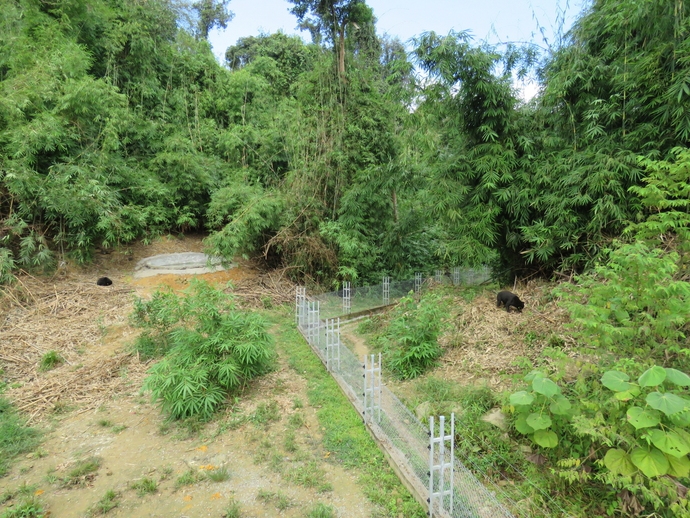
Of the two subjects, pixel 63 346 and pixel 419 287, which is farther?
pixel 419 287

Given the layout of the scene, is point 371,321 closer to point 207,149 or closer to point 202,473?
point 202,473

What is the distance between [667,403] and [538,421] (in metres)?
0.79

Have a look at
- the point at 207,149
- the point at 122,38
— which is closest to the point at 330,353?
the point at 207,149

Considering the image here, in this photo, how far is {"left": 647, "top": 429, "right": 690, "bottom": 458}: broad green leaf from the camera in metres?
2.03

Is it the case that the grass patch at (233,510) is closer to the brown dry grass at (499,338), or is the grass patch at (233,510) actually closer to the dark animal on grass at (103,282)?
the brown dry grass at (499,338)

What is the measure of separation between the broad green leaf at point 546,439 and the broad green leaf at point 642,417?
550mm

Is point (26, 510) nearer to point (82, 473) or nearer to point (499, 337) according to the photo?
point (82, 473)

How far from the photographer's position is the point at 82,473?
10.8 feet

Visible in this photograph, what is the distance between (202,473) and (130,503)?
0.57m

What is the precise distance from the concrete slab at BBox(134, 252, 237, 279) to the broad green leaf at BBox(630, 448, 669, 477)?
9.26m

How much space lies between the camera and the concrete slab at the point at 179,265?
9.42 metres

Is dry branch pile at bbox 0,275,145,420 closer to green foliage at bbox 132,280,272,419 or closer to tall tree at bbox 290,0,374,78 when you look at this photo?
green foliage at bbox 132,280,272,419

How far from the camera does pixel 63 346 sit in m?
6.03

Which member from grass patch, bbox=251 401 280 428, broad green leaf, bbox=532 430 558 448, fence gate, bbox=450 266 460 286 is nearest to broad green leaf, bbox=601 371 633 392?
broad green leaf, bbox=532 430 558 448
